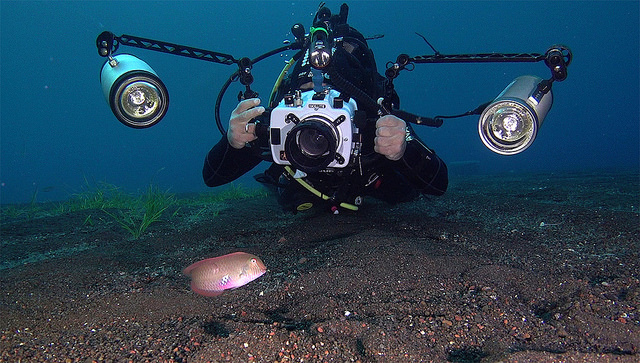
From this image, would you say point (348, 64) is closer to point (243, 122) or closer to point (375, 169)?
point (375, 169)

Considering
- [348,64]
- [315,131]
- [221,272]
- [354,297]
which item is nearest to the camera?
[221,272]

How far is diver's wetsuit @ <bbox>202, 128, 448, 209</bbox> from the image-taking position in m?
3.22

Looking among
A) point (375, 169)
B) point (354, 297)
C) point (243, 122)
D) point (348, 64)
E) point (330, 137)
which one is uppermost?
point (348, 64)

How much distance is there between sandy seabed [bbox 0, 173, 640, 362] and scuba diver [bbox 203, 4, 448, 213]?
55 centimetres

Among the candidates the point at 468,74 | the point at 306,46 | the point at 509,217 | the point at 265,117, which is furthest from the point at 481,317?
the point at 468,74

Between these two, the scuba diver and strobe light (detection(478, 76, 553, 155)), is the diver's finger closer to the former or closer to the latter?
the scuba diver

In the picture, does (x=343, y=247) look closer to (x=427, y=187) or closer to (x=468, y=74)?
(x=427, y=187)

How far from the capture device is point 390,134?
260cm

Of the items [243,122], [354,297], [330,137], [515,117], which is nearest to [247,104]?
[243,122]

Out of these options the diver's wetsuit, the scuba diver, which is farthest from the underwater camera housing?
the diver's wetsuit

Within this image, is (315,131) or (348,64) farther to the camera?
(348,64)

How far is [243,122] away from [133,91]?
868 millimetres

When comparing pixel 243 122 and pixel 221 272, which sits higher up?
pixel 243 122

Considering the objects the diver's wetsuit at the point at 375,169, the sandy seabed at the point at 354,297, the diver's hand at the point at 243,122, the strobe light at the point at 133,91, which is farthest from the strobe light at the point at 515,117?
the strobe light at the point at 133,91
